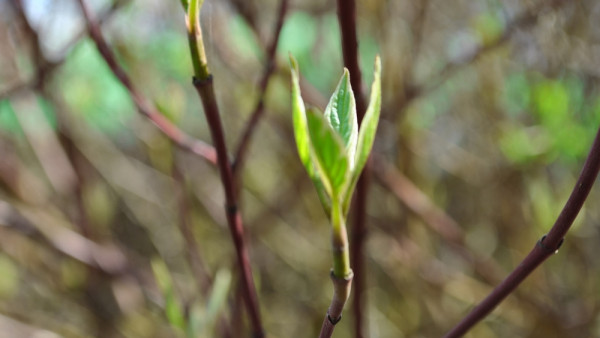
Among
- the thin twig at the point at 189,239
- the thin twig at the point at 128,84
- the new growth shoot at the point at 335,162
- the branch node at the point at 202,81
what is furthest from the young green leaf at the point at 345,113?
the thin twig at the point at 189,239

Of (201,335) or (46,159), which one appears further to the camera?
(46,159)

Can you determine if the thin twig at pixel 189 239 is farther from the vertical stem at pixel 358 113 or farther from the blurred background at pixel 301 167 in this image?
the vertical stem at pixel 358 113

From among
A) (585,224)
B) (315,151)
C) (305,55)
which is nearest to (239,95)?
(305,55)

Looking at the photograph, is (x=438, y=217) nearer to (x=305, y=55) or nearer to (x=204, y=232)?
(x=305, y=55)

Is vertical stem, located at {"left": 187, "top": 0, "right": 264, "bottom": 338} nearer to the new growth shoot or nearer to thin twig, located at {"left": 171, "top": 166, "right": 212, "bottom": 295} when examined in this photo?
the new growth shoot

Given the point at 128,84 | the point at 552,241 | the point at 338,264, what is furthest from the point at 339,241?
the point at 128,84

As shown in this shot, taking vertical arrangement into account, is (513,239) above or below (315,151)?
above

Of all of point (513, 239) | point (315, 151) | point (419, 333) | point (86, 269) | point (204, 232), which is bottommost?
point (315, 151)

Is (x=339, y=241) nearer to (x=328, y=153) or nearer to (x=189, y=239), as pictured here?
(x=328, y=153)
